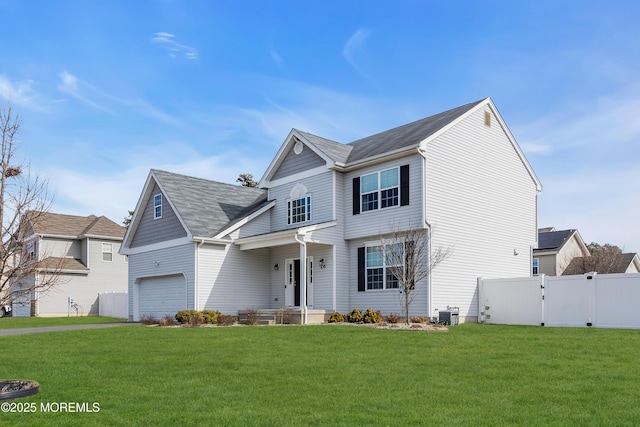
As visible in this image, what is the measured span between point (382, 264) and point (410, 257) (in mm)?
1985

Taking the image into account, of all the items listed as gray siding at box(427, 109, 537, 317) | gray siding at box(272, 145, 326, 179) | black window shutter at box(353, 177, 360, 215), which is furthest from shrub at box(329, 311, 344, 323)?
gray siding at box(272, 145, 326, 179)

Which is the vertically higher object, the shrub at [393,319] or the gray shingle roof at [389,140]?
the gray shingle roof at [389,140]

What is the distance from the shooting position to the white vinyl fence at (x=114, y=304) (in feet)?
112

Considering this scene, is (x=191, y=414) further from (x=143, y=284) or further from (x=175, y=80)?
(x=143, y=284)

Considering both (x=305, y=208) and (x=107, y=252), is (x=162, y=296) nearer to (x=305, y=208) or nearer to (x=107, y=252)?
(x=305, y=208)

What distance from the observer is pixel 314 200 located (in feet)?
76.3

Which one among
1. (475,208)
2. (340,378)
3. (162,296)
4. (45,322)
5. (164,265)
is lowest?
(45,322)

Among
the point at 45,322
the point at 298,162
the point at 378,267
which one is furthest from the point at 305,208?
the point at 45,322

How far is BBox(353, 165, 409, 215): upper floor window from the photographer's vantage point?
803 inches

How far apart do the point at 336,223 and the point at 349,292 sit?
8.62 feet

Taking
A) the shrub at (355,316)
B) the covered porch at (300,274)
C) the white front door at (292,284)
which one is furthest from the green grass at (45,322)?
the shrub at (355,316)

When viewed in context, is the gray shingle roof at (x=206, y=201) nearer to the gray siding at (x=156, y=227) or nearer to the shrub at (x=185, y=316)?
the gray siding at (x=156, y=227)

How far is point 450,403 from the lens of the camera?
748 cm

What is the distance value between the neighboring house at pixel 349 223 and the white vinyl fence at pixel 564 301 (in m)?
0.92
